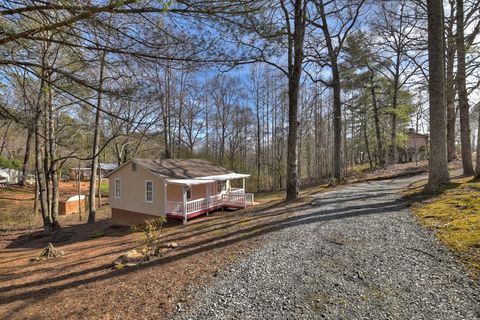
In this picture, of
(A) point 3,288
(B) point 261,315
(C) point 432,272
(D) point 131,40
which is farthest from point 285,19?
(A) point 3,288

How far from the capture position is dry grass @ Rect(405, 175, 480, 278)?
3.47 m

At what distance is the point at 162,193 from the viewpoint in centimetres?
1223

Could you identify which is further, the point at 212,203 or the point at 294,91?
the point at 212,203

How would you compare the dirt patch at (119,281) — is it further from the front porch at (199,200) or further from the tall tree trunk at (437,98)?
the front porch at (199,200)

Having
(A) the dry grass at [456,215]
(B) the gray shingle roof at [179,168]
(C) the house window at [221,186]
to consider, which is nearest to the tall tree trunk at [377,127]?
(C) the house window at [221,186]

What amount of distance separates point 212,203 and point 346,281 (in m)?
10.5

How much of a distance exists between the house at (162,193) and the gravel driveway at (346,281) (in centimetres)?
773

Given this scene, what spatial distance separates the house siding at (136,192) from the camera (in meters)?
12.4

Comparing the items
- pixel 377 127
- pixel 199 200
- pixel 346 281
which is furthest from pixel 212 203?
pixel 377 127

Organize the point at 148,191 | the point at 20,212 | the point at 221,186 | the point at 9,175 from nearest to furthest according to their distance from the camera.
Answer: the point at 148,191, the point at 221,186, the point at 20,212, the point at 9,175

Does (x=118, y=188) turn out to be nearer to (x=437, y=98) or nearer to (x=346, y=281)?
(x=346, y=281)

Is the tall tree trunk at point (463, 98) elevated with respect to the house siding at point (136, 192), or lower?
elevated

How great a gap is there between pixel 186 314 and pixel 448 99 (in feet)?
46.9

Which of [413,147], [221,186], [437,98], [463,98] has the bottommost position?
[221,186]
